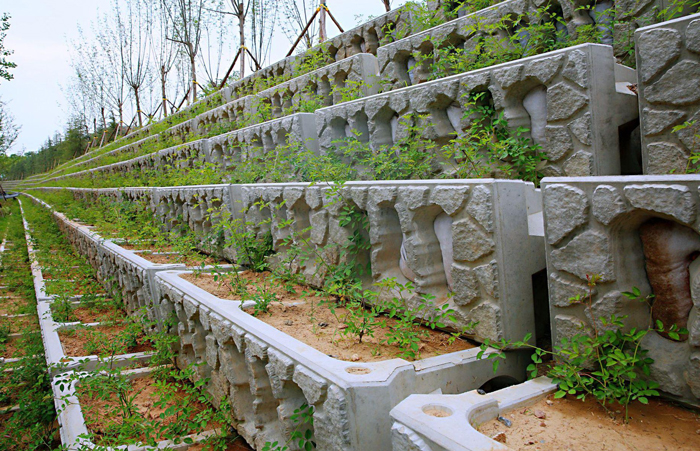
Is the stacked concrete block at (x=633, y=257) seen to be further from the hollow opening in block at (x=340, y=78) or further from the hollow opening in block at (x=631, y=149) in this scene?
the hollow opening in block at (x=340, y=78)

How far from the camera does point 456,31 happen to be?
144 inches

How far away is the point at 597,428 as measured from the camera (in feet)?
4.96

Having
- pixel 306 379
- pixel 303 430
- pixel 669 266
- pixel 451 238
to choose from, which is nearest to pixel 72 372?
pixel 303 430

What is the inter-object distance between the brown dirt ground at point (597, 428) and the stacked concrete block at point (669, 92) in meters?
0.99

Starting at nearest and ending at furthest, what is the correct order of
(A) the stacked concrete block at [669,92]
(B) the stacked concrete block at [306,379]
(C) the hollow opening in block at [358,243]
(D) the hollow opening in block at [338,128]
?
(B) the stacked concrete block at [306,379] → (A) the stacked concrete block at [669,92] → (C) the hollow opening in block at [358,243] → (D) the hollow opening in block at [338,128]

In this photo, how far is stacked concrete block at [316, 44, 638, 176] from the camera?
2240 mm

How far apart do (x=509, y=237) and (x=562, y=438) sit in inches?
32.4

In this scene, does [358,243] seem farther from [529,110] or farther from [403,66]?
[403,66]

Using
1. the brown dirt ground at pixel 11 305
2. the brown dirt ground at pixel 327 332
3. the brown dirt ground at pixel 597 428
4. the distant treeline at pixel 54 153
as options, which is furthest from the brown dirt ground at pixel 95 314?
the distant treeline at pixel 54 153

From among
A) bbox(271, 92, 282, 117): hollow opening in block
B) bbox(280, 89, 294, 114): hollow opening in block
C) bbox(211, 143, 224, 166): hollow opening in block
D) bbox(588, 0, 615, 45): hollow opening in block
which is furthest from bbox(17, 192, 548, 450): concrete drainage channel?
bbox(271, 92, 282, 117): hollow opening in block

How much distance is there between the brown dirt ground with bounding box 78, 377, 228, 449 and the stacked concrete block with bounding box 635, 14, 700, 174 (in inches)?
107

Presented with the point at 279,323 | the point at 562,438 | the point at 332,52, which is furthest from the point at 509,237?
the point at 332,52

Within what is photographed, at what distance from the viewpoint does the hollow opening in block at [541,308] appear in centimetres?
220

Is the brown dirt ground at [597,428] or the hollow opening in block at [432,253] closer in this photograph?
the brown dirt ground at [597,428]
